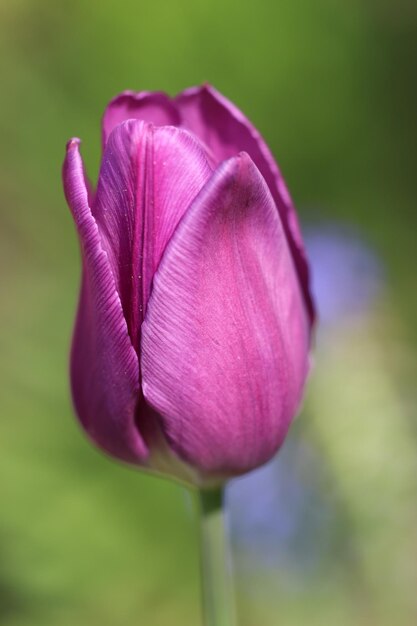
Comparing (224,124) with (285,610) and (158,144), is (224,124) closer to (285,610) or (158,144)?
(158,144)

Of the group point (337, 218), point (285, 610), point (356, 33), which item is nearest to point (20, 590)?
point (285, 610)

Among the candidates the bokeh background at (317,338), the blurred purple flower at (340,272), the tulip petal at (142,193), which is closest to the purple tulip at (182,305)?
the tulip petal at (142,193)

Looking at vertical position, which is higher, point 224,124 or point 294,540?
point 224,124

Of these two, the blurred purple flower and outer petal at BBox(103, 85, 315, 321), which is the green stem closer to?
outer petal at BBox(103, 85, 315, 321)

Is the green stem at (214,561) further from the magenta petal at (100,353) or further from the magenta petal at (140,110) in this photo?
the magenta petal at (140,110)

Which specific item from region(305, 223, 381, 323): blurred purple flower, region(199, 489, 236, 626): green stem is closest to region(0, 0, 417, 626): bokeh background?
region(305, 223, 381, 323): blurred purple flower

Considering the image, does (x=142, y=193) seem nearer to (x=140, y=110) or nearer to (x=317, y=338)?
(x=140, y=110)
